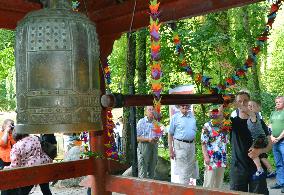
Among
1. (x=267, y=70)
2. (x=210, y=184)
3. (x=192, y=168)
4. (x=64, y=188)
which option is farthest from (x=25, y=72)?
(x=267, y=70)

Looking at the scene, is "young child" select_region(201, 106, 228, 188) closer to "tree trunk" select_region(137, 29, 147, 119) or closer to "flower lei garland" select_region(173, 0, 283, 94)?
"flower lei garland" select_region(173, 0, 283, 94)

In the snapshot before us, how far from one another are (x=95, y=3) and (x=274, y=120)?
14.9ft

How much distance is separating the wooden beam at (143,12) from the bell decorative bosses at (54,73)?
135 cm

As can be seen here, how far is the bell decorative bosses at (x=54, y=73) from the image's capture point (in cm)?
256

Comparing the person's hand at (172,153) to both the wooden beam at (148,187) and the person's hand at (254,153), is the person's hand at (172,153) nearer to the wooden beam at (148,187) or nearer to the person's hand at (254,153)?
the person's hand at (254,153)

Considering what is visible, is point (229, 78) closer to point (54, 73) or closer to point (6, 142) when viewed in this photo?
point (54, 73)

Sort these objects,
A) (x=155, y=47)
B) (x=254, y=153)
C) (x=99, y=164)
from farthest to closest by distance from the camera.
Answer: (x=254, y=153) → (x=99, y=164) → (x=155, y=47)

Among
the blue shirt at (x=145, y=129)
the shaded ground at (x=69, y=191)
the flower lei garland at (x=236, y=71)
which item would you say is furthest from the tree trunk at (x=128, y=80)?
the flower lei garland at (x=236, y=71)

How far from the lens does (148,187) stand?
3.91 m

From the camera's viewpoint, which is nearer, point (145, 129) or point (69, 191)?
point (145, 129)

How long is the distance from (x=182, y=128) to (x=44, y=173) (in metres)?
3.05

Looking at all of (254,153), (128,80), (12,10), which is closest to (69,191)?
(128,80)

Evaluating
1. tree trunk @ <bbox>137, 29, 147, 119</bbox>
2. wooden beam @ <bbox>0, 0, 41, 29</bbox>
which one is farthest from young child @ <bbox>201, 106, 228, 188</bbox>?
tree trunk @ <bbox>137, 29, 147, 119</bbox>

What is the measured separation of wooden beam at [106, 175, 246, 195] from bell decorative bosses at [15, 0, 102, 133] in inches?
47.7
